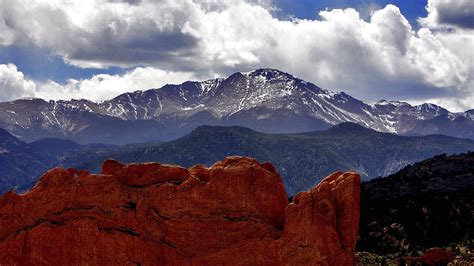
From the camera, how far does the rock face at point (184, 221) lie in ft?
322

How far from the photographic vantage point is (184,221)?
100 meters

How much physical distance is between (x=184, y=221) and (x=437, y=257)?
76.2 metres

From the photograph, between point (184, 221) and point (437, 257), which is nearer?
point (184, 221)

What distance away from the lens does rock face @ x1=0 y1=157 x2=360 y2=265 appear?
9825 centimetres

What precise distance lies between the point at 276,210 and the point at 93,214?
2365 cm

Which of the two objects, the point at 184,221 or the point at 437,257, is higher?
the point at 184,221

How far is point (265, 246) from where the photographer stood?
9806 cm

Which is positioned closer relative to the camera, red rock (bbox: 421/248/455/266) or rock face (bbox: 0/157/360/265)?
rock face (bbox: 0/157/360/265)

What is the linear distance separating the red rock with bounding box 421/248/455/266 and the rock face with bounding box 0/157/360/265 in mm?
61976

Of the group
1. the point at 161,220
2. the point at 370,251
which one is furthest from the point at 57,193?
the point at 370,251

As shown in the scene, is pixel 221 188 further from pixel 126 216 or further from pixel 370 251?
pixel 370 251

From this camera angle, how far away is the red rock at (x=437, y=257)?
15662cm

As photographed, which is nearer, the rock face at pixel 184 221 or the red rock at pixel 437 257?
the rock face at pixel 184 221

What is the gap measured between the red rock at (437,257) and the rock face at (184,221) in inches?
2440
